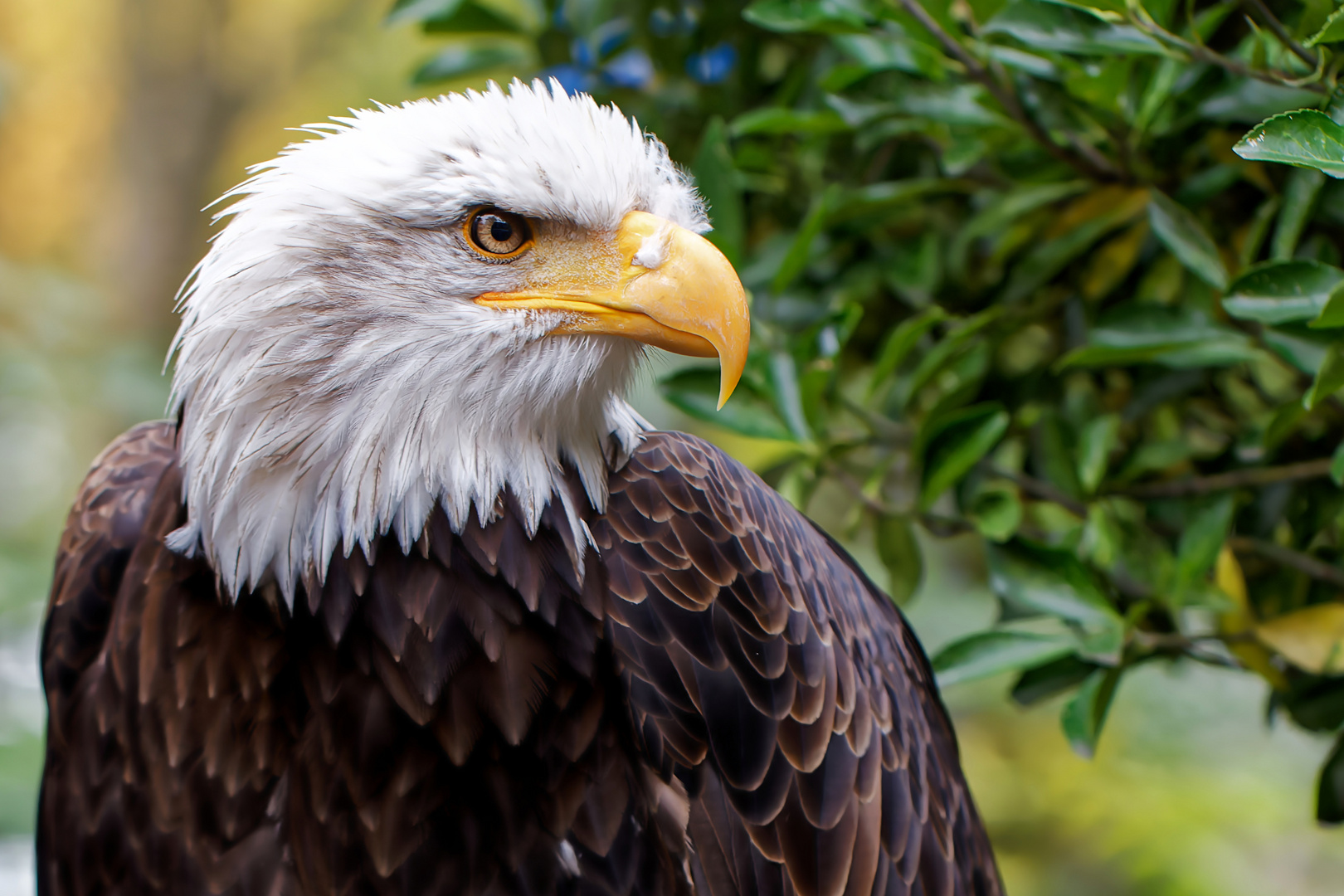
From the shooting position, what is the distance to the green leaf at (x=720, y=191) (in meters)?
1.79

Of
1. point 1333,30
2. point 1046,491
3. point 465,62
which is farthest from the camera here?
point 465,62

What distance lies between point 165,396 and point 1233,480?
4034 mm

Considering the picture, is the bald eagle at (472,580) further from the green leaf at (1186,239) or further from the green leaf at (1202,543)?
the green leaf at (1186,239)

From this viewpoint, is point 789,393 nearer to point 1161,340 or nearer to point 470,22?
point 1161,340

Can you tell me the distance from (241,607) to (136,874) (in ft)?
1.73

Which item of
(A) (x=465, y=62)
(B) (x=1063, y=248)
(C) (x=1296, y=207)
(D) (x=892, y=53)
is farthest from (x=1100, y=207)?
(A) (x=465, y=62)

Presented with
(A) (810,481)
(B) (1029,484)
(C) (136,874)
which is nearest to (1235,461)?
(B) (1029,484)

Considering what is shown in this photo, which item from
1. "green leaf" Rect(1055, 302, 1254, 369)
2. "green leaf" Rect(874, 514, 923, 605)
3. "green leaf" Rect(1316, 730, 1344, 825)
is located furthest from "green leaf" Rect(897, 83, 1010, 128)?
"green leaf" Rect(1316, 730, 1344, 825)

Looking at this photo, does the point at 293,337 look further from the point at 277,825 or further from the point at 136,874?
the point at 136,874

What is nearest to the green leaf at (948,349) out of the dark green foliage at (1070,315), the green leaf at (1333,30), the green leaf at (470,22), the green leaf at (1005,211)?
the dark green foliage at (1070,315)

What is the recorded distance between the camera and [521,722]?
1.46 meters

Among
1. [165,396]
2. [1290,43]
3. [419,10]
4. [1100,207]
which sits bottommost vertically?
[165,396]

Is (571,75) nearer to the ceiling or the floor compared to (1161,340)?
nearer to the ceiling

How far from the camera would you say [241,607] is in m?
1.54
